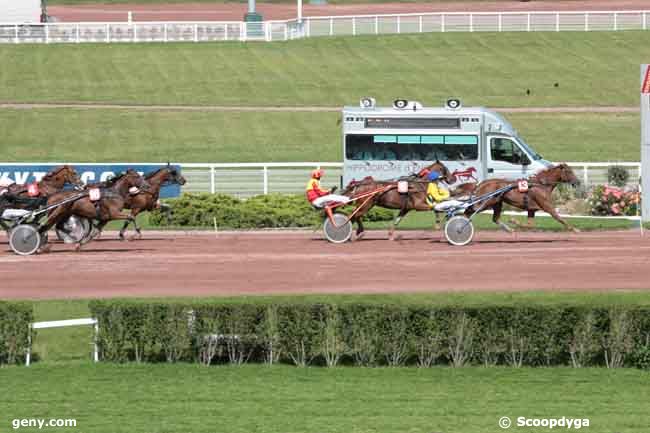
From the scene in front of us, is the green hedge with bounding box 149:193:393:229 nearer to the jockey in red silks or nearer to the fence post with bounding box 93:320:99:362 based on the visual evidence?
the jockey in red silks

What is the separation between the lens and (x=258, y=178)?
3362 centimetres

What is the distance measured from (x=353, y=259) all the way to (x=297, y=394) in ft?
29.7

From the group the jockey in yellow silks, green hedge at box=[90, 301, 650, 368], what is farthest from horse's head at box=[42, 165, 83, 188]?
green hedge at box=[90, 301, 650, 368]

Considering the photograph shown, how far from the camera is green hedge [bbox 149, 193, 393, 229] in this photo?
29.0 m

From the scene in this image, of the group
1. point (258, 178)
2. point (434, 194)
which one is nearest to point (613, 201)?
point (434, 194)

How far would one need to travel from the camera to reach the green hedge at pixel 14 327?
15.4m

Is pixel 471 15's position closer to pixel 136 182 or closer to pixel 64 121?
pixel 64 121

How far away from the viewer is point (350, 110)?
31.3 meters

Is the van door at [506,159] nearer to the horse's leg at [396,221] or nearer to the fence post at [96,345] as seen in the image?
the horse's leg at [396,221]

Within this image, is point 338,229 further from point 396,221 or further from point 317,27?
point 317,27

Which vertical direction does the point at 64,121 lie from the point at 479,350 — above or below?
above

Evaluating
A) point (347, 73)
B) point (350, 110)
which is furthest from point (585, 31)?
point (350, 110)

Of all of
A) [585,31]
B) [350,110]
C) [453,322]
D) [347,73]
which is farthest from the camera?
[585,31]

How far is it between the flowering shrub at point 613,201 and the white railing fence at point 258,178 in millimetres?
2584
